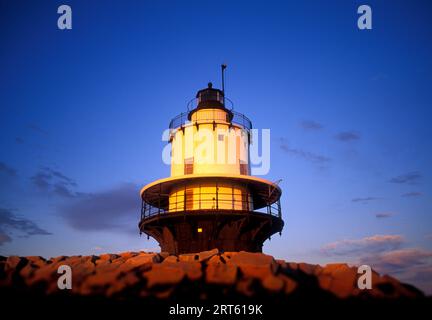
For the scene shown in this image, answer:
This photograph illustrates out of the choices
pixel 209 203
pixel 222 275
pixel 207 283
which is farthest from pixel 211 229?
pixel 207 283

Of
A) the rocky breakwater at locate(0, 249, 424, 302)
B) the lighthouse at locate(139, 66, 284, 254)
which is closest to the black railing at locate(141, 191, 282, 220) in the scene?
the lighthouse at locate(139, 66, 284, 254)

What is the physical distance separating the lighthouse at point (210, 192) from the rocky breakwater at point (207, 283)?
8.21 m

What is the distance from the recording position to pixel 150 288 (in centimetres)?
1139

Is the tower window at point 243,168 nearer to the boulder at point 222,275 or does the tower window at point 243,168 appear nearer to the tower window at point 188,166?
the tower window at point 188,166

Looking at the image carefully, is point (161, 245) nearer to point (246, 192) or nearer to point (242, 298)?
point (246, 192)

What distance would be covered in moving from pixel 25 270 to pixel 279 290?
8.34 m

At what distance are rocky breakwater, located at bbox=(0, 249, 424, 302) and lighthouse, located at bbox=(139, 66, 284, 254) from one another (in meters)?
8.21

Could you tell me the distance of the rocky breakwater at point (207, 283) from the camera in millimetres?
11273

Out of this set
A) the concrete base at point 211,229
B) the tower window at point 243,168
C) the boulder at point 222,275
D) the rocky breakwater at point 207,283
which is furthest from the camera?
the tower window at point 243,168

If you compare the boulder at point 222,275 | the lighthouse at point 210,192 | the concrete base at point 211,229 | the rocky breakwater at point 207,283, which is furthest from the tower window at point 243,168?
the boulder at point 222,275

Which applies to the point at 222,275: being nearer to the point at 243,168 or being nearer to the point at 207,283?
the point at 207,283
